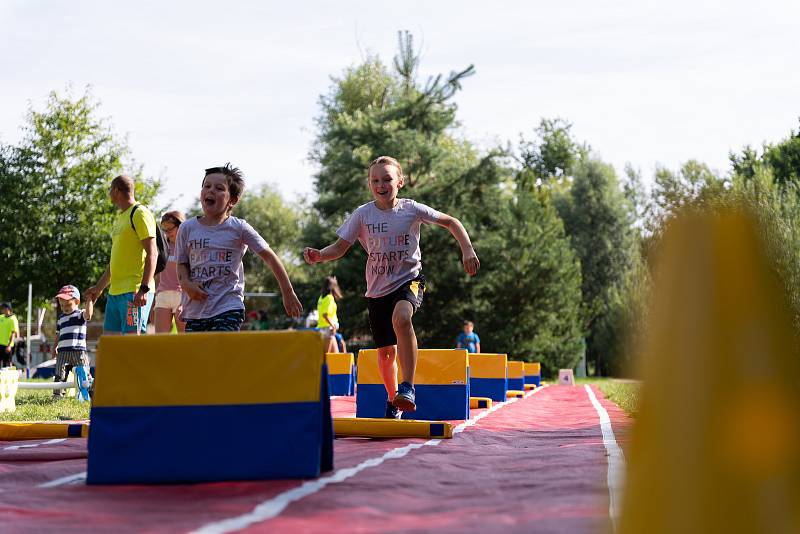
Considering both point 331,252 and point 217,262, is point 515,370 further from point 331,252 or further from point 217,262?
point 217,262

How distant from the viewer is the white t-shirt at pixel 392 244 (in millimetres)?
8602

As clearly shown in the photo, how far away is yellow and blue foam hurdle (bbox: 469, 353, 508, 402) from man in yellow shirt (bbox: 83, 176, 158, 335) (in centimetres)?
649

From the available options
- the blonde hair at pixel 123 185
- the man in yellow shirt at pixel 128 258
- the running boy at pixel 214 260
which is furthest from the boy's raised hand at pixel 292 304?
the blonde hair at pixel 123 185

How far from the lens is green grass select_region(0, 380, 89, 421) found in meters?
10.7

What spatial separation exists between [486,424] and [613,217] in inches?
2165

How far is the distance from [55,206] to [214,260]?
3034 centimetres

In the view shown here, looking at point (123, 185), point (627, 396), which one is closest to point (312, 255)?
point (123, 185)

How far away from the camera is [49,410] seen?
39.4 feet

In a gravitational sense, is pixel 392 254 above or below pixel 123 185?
below

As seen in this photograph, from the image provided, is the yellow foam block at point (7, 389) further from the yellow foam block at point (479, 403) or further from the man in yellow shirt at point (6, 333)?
the man in yellow shirt at point (6, 333)

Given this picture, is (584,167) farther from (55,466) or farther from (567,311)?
(55,466)

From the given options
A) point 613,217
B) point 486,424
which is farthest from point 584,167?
point 486,424

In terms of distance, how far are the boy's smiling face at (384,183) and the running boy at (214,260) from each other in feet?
4.80

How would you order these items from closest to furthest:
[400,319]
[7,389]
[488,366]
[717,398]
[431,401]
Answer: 1. [717,398]
2. [400,319]
3. [431,401]
4. [7,389]
5. [488,366]
